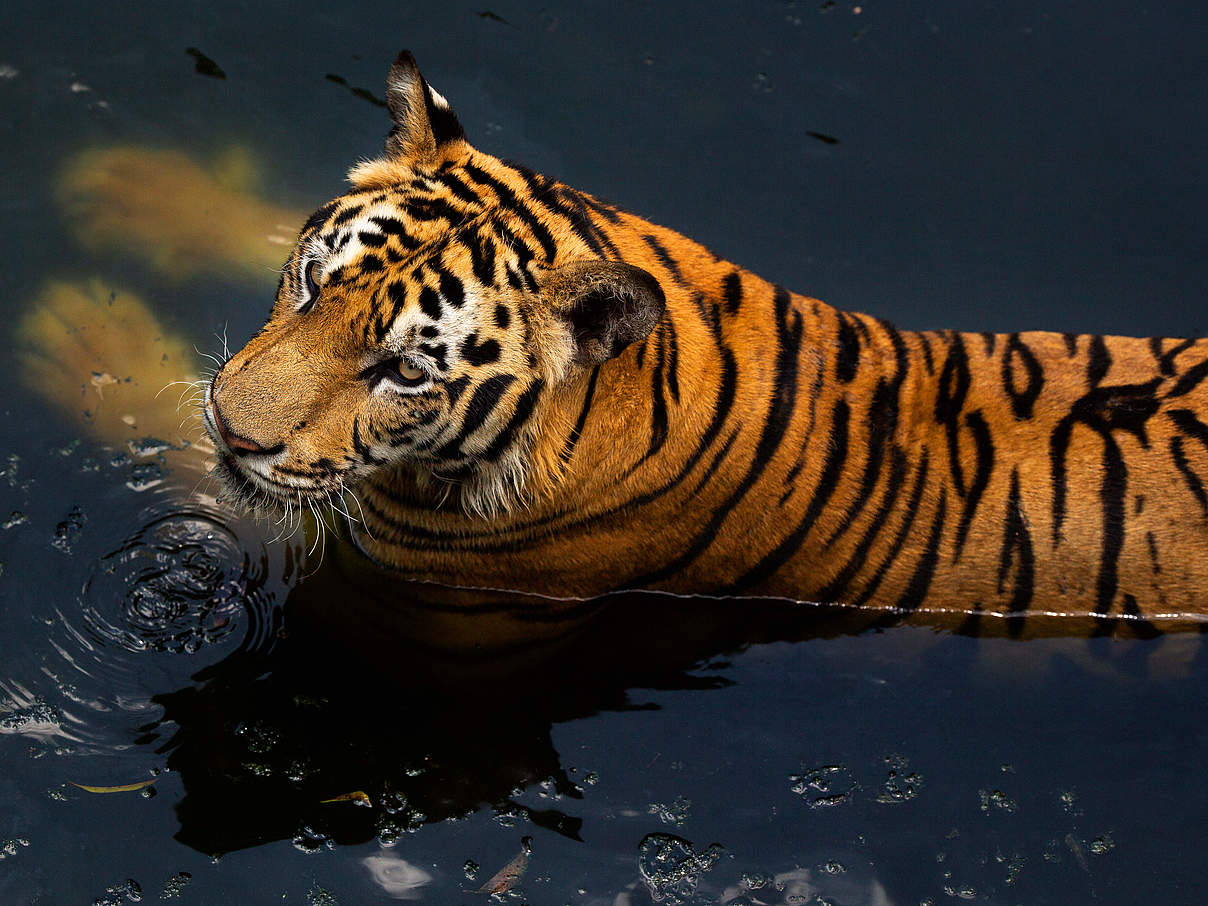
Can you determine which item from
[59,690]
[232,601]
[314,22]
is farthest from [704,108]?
[59,690]

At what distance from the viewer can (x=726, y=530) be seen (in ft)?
12.3

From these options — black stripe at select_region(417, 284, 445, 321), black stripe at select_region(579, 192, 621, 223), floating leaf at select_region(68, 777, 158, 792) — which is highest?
black stripe at select_region(579, 192, 621, 223)

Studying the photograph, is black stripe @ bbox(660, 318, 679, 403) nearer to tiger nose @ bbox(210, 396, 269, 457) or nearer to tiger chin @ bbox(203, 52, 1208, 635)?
Answer: tiger chin @ bbox(203, 52, 1208, 635)

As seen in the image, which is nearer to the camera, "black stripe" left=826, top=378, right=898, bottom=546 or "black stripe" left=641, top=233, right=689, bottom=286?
"black stripe" left=641, top=233, right=689, bottom=286

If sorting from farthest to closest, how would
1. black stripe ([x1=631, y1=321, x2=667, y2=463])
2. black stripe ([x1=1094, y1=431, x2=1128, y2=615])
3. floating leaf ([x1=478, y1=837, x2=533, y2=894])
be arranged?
black stripe ([x1=1094, y1=431, x2=1128, y2=615]) → floating leaf ([x1=478, y1=837, x2=533, y2=894]) → black stripe ([x1=631, y1=321, x2=667, y2=463])

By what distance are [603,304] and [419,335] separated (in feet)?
1.53

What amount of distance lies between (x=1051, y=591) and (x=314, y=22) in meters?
3.98

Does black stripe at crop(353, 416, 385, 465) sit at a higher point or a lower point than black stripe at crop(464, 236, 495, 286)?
lower

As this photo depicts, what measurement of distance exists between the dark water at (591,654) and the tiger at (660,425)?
12.7 inches

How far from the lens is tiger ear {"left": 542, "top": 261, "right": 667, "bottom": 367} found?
289cm

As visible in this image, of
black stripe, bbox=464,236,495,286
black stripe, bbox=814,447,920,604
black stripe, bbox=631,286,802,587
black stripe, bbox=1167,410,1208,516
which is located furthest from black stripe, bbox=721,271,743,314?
black stripe, bbox=1167,410,1208,516

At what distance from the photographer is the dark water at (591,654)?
356 cm

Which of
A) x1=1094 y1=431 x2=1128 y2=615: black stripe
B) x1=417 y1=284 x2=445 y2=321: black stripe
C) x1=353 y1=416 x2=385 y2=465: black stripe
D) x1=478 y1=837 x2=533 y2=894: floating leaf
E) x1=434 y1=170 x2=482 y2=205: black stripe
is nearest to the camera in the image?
x1=417 y1=284 x2=445 y2=321: black stripe

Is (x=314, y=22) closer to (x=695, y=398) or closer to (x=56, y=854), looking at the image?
(x=695, y=398)
